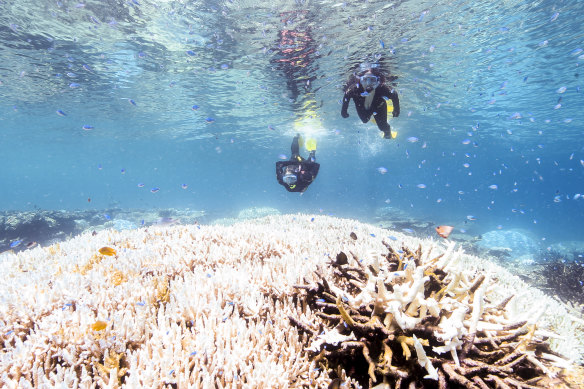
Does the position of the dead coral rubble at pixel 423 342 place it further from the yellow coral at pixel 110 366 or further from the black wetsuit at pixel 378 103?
the black wetsuit at pixel 378 103

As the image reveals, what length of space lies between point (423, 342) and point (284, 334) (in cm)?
125

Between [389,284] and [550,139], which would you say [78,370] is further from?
[550,139]

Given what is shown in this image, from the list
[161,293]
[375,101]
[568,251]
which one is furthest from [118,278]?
[568,251]

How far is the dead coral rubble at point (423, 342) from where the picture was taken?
209 centimetres

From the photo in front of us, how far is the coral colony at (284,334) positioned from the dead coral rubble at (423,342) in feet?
0.04

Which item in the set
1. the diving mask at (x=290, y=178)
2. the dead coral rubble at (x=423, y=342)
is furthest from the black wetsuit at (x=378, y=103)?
the dead coral rubble at (x=423, y=342)

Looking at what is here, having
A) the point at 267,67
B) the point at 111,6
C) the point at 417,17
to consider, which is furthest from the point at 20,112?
the point at 417,17

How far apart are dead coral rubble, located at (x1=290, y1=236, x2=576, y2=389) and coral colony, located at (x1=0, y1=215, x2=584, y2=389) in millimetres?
11

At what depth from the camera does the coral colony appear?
2104mm

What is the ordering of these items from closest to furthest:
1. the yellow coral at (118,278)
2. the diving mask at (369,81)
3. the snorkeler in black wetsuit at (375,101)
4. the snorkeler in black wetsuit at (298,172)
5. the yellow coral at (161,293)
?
the yellow coral at (161,293) → the yellow coral at (118,278) → the diving mask at (369,81) → the snorkeler in black wetsuit at (298,172) → the snorkeler in black wetsuit at (375,101)

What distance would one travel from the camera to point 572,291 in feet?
33.3

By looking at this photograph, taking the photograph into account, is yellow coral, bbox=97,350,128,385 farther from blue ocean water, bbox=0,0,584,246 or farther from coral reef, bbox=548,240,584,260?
coral reef, bbox=548,240,584,260

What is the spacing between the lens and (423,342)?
2.20 meters

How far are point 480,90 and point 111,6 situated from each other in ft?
82.5
